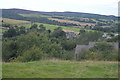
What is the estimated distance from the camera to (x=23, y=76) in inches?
258

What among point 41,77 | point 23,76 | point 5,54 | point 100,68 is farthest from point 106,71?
point 5,54

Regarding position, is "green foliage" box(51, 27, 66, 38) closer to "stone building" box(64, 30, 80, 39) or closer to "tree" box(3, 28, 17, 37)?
"stone building" box(64, 30, 80, 39)

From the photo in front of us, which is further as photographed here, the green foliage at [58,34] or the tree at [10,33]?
the green foliage at [58,34]

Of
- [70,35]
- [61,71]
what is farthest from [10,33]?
[61,71]

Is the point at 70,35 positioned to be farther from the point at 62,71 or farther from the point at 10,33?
the point at 62,71

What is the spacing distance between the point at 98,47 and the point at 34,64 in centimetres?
1608

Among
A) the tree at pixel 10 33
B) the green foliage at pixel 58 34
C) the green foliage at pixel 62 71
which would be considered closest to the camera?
the green foliage at pixel 62 71

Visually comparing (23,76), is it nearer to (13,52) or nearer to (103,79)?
(103,79)

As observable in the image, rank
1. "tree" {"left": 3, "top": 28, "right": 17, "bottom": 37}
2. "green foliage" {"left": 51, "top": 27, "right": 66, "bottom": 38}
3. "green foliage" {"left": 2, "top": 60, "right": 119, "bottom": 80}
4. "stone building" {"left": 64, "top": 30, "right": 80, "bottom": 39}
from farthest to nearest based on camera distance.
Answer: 1. "stone building" {"left": 64, "top": 30, "right": 80, "bottom": 39}
2. "green foliage" {"left": 51, "top": 27, "right": 66, "bottom": 38}
3. "tree" {"left": 3, "top": 28, "right": 17, "bottom": 37}
4. "green foliage" {"left": 2, "top": 60, "right": 119, "bottom": 80}

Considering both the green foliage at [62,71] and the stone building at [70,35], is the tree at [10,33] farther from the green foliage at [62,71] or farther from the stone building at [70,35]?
the green foliage at [62,71]

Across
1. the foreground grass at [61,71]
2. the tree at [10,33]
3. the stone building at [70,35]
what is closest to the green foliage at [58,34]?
the stone building at [70,35]

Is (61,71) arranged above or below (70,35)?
below

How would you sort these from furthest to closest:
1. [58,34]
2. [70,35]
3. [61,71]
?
[70,35] < [58,34] < [61,71]

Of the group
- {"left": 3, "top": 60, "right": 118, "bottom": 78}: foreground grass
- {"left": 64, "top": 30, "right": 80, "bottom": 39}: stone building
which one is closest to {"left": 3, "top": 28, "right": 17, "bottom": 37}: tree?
{"left": 64, "top": 30, "right": 80, "bottom": 39}: stone building
